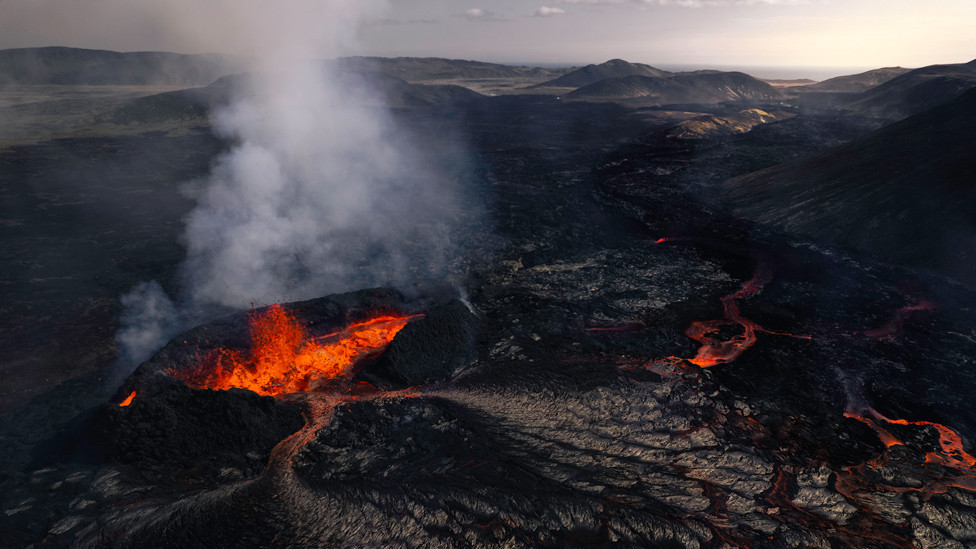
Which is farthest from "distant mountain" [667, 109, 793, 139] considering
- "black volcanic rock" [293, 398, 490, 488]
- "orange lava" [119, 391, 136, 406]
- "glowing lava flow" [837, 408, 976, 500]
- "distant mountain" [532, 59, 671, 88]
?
"distant mountain" [532, 59, 671, 88]

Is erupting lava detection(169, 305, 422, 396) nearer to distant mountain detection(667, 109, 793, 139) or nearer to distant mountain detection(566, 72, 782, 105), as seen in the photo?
distant mountain detection(667, 109, 793, 139)

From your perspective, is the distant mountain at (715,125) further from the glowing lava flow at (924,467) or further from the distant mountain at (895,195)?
the glowing lava flow at (924,467)

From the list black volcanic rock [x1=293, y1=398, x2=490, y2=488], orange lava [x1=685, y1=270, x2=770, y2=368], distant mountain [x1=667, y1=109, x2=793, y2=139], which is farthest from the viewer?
distant mountain [x1=667, y1=109, x2=793, y2=139]

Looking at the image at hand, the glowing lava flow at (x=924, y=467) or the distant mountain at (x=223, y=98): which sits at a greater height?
the distant mountain at (x=223, y=98)

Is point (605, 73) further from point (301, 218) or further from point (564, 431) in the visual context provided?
point (564, 431)

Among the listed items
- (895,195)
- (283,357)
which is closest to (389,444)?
(283,357)

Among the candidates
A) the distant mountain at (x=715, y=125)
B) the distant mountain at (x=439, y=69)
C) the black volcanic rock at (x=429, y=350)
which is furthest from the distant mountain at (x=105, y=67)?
the black volcanic rock at (x=429, y=350)
